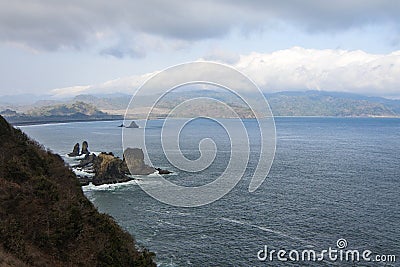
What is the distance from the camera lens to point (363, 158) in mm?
88062

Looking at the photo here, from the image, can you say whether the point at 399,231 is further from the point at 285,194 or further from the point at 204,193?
the point at 204,193

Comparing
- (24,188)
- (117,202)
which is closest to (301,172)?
(117,202)

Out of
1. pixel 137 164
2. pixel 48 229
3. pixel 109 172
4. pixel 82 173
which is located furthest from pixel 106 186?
pixel 48 229

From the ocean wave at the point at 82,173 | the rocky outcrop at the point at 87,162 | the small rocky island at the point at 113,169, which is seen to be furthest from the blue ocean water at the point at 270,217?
the rocky outcrop at the point at 87,162

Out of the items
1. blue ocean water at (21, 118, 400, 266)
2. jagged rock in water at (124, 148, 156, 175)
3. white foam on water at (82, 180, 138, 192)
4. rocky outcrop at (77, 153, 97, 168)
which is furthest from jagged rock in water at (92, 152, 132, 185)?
rocky outcrop at (77, 153, 97, 168)

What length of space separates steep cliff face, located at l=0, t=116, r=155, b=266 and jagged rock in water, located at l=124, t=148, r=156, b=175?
4307cm

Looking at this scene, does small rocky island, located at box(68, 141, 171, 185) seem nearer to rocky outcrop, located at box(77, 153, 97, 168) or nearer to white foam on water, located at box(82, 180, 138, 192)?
rocky outcrop, located at box(77, 153, 97, 168)

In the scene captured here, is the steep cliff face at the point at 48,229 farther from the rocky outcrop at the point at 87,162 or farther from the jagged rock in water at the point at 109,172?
the rocky outcrop at the point at 87,162

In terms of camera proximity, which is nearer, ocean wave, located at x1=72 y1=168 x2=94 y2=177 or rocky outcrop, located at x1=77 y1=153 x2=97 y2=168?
ocean wave, located at x1=72 y1=168 x2=94 y2=177

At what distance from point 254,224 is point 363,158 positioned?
58.0m

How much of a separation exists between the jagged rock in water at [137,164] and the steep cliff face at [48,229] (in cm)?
4307

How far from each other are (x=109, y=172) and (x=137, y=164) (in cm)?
717

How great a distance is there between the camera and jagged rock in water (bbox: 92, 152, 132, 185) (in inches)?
2534

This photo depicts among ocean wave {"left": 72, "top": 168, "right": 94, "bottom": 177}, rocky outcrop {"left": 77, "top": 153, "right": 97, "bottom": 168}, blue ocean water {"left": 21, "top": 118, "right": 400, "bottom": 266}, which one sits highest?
rocky outcrop {"left": 77, "top": 153, "right": 97, "bottom": 168}
